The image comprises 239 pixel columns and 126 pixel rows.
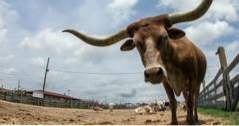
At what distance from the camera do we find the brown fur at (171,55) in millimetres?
8086

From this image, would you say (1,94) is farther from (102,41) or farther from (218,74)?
(102,41)

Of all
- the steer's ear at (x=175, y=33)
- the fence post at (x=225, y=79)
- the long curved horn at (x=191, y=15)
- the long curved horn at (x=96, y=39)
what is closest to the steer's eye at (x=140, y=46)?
the steer's ear at (x=175, y=33)

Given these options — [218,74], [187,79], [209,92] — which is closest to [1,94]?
[209,92]

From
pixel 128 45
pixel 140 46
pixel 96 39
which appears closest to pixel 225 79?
pixel 96 39

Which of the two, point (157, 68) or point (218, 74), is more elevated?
point (218, 74)

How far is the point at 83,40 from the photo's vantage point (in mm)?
9812

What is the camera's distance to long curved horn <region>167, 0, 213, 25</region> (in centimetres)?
877

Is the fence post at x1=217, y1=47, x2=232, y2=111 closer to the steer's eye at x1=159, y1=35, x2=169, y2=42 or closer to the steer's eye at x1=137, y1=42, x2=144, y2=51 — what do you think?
the steer's eye at x1=159, y1=35, x2=169, y2=42

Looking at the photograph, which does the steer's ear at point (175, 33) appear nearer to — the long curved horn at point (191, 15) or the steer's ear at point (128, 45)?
the long curved horn at point (191, 15)

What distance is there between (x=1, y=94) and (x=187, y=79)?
38.0 m

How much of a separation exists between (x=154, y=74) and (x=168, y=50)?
209 cm

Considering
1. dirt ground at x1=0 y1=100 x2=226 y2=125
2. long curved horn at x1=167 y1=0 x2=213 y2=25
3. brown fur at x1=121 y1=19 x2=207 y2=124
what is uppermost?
long curved horn at x1=167 y1=0 x2=213 y2=25

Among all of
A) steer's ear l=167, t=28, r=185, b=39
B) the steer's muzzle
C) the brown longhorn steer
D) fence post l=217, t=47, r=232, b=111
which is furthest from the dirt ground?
the steer's muzzle

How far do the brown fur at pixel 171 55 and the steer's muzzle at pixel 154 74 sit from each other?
30 cm
